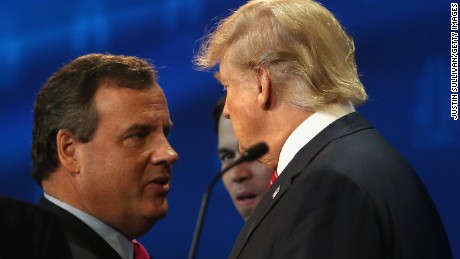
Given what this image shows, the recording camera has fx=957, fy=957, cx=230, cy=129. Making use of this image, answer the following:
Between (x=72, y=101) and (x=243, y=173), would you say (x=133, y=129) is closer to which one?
(x=72, y=101)

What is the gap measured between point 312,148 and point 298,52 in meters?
0.21

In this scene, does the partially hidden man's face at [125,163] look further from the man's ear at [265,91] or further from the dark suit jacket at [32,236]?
the dark suit jacket at [32,236]

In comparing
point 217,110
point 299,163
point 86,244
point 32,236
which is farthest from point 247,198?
point 32,236

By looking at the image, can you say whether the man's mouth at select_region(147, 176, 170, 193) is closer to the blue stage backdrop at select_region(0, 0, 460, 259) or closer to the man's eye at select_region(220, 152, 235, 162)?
the man's eye at select_region(220, 152, 235, 162)

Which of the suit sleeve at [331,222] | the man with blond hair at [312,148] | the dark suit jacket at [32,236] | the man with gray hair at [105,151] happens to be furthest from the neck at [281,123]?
the dark suit jacket at [32,236]

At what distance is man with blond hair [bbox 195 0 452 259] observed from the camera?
1.59 metres

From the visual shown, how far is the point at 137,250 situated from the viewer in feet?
7.21

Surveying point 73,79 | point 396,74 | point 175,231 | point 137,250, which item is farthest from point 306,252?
point 175,231

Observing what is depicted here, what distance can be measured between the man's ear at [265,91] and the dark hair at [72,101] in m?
0.48

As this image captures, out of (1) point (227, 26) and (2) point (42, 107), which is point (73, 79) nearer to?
(2) point (42, 107)

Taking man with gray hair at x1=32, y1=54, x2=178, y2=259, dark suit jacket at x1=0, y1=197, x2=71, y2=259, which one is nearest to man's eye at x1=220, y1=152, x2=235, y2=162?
man with gray hair at x1=32, y1=54, x2=178, y2=259

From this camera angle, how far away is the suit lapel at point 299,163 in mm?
1733

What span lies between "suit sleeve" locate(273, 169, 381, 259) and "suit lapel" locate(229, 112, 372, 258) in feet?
0.32

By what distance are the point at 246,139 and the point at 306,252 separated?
35 centimetres
